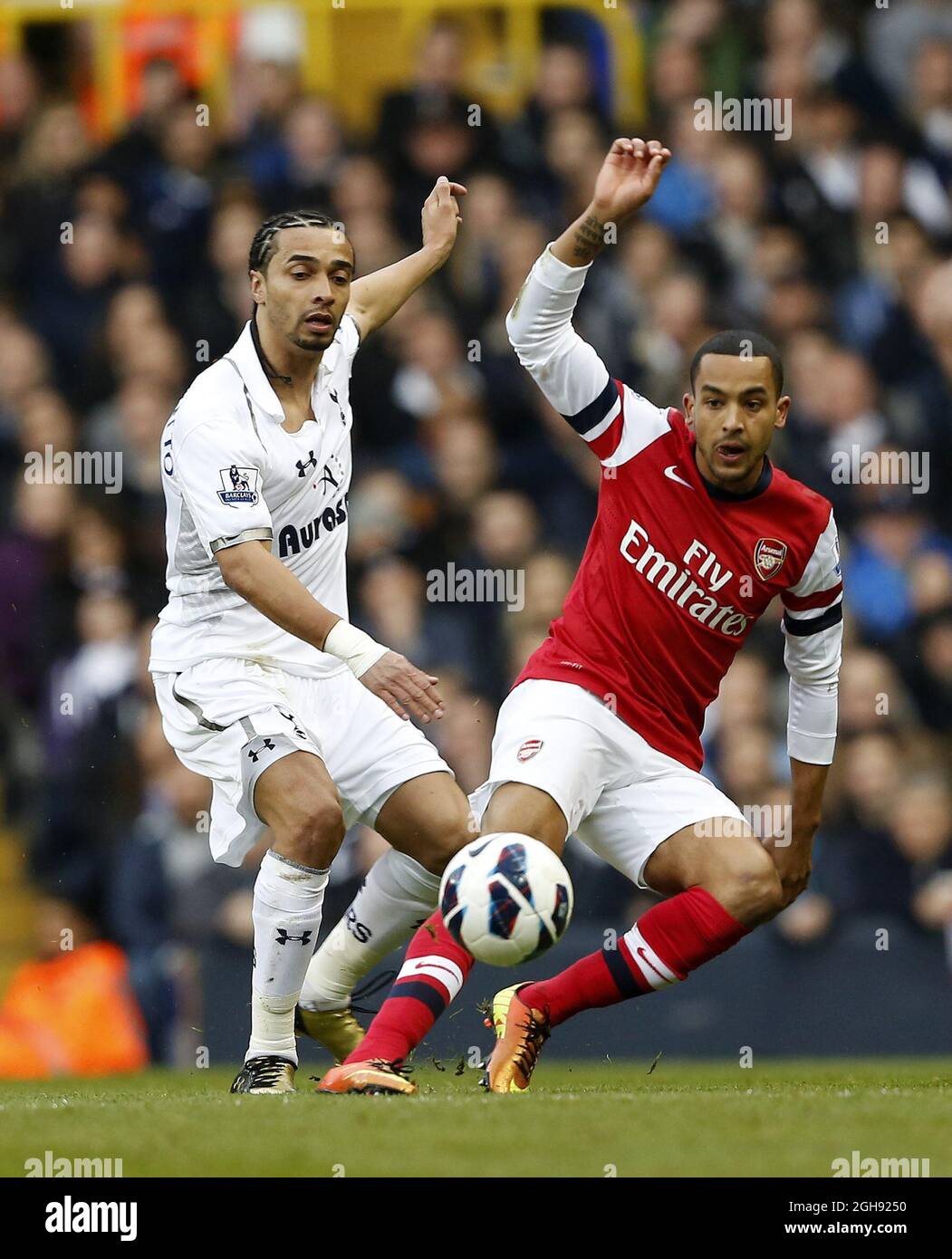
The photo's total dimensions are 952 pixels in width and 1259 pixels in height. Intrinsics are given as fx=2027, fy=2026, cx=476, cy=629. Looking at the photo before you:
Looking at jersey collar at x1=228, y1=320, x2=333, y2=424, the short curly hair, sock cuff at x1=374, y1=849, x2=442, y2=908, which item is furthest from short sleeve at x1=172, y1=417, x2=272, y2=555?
sock cuff at x1=374, y1=849, x2=442, y2=908

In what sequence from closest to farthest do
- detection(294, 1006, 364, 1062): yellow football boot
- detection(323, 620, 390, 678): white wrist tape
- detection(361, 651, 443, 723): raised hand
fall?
detection(361, 651, 443, 723): raised hand < detection(323, 620, 390, 678): white wrist tape < detection(294, 1006, 364, 1062): yellow football boot

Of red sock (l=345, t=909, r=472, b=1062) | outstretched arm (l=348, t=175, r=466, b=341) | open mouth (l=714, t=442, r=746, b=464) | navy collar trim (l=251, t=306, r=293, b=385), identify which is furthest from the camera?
outstretched arm (l=348, t=175, r=466, b=341)

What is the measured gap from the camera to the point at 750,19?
10.9 m

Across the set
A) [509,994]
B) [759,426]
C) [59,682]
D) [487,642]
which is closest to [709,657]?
[759,426]

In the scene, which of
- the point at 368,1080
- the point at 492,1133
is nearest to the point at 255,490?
the point at 368,1080

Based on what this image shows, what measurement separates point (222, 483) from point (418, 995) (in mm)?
1495

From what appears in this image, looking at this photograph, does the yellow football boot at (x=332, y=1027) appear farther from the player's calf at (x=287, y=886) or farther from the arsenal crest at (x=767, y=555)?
the arsenal crest at (x=767, y=555)

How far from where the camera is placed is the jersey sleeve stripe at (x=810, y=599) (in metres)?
5.90

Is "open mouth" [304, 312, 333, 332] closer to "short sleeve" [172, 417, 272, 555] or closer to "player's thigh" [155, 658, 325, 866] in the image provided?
"short sleeve" [172, 417, 272, 555]

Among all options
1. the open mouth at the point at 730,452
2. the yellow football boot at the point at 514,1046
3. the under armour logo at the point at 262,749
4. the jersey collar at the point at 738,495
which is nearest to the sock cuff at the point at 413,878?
the yellow football boot at the point at 514,1046

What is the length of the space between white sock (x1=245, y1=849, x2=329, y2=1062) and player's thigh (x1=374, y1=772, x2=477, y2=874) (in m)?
0.36

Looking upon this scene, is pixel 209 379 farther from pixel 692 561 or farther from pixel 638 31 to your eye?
pixel 638 31

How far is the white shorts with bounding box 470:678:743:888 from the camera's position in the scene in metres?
5.64

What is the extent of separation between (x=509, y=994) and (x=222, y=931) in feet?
9.72
